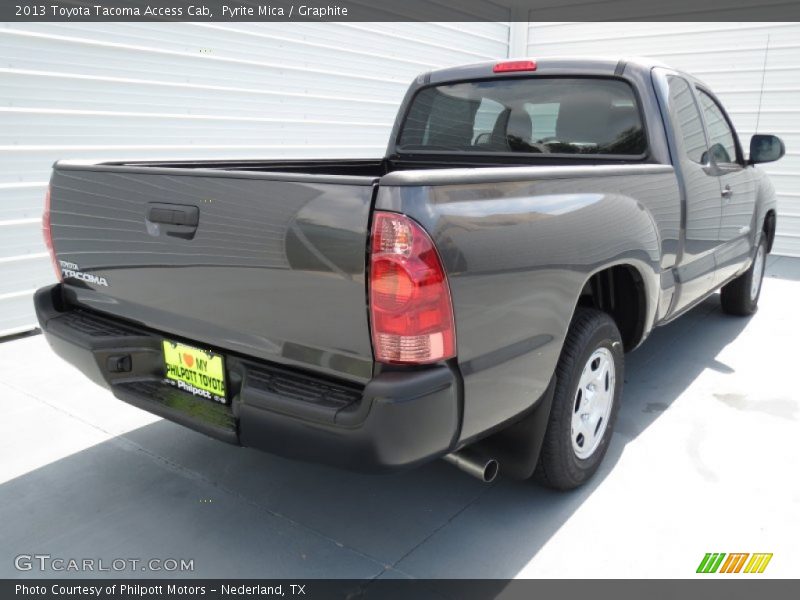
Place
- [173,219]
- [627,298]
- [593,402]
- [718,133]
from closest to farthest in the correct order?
1. [173,219]
2. [593,402]
3. [627,298]
4. [718,133]

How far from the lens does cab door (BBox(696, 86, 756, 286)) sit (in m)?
3.94

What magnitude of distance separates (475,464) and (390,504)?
622 mm

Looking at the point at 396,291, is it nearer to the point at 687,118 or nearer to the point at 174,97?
the point at 687,118

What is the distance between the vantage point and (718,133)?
13.8 feet

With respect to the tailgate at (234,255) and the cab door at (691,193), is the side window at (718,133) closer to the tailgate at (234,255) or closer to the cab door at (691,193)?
→ the cab door at (691,193)

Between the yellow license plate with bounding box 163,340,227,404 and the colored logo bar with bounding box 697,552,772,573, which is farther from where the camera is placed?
the colored logo bar with bounding box 697,552,772,573

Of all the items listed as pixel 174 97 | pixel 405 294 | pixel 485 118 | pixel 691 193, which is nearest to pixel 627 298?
pixel 691 193

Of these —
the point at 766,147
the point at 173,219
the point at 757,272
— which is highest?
the point at 766,147

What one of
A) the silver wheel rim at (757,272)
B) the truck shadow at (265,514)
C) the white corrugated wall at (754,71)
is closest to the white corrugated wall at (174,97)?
the truck shadow at (265,514)

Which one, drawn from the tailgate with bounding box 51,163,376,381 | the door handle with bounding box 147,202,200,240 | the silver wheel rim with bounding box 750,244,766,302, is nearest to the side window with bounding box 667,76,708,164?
the silver wheel rim with bounding box 750,244,766,302

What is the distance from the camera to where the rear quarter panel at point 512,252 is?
183 cm

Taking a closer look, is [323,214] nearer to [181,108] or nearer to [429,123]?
[429,123]

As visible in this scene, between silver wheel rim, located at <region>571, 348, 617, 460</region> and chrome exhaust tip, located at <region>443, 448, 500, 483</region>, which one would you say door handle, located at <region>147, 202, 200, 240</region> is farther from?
silver wheel rim, located at <region>571, 348, 617, 460</region>

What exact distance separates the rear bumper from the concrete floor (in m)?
0.56
